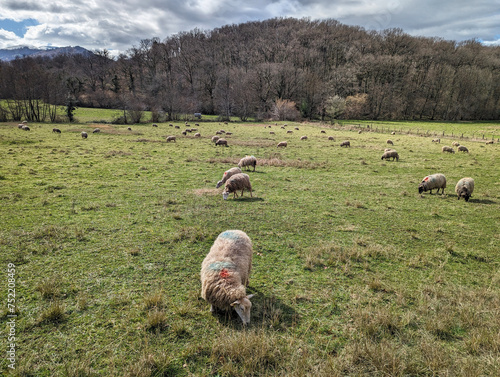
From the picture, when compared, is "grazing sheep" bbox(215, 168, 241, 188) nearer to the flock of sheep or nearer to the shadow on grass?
the flock of sheep

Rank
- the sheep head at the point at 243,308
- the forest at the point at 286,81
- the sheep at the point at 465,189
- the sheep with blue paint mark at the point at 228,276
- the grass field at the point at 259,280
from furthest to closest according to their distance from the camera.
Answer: the forest at the point at 286,81, the sheep at the point at 465,189, the sheep with blue paint mark at the point at 228,276, the sheep head at the point at 243,308, the grass field at the point at 259,280

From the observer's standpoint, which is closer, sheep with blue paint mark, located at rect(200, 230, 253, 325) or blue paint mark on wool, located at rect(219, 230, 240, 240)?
sheep with blue paint mark, located at rect(200, 230, 253, 325)

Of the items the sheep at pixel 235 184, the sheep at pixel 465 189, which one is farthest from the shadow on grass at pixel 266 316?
the sheep at pixel 465 189

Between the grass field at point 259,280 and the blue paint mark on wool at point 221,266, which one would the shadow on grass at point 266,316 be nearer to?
the grass field at point 259,280

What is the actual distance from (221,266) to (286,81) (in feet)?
329

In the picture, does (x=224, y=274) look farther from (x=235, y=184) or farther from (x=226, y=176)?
(x=226, y=176)

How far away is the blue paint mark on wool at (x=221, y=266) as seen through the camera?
5523 mm

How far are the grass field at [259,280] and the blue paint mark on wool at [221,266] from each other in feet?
3.10

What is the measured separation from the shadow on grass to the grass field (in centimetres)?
4

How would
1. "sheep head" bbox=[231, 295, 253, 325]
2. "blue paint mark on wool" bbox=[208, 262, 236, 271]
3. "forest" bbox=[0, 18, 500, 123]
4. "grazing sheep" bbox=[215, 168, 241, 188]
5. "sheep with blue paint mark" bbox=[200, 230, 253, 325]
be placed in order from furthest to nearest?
"forest" bbox=[0, 18, 500, 123] < "grazing sheep" bbox=[215, 168, 241, 188] < "blue paint mark on wool" bbox=[208, 262, 236, 271] < "sheep with blue paint mark" bbox=[200, 230, 253, 325] < "sheep head" bbox=[231, 295, 253, 325]

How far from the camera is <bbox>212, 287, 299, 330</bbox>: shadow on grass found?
5043 millimetres

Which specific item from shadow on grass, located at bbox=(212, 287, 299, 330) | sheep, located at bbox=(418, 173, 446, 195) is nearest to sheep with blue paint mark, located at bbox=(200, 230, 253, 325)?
shadow on grass, located at bbox=(212, 287, 299, 330)

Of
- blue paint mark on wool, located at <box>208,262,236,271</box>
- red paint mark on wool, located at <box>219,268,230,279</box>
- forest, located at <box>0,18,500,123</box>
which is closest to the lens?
red paint mark on wool, located at <box>219,268,230,279</box>

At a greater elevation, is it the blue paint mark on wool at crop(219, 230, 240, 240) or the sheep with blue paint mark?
the blue paint mark on wool at crop(219, 230, 240, 240)
